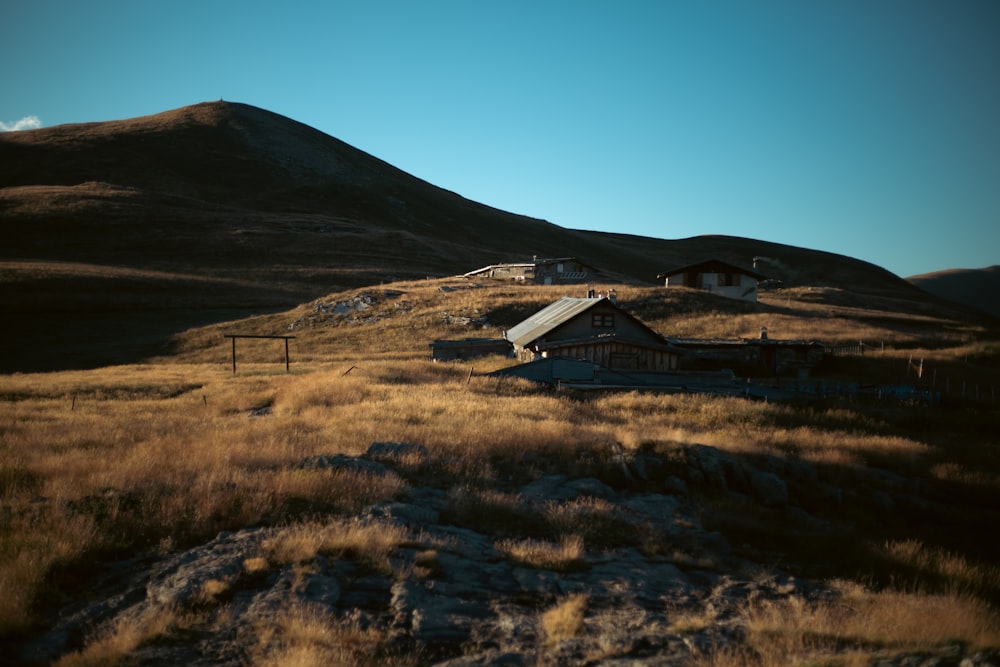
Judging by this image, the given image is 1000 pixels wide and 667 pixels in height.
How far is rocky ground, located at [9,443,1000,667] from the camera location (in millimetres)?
6906

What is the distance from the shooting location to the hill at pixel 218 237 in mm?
59094

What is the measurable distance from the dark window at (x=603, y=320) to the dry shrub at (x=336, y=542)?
28767 mm

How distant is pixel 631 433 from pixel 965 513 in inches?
320

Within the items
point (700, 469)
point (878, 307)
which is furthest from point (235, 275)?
point (878, 307)

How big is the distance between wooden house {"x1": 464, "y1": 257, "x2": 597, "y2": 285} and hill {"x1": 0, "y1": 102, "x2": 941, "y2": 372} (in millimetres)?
10985

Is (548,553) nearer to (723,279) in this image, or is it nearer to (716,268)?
(723,279)

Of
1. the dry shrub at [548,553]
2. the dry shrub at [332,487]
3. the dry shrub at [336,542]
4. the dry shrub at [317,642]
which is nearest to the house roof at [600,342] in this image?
the dry shrub at [332,487]

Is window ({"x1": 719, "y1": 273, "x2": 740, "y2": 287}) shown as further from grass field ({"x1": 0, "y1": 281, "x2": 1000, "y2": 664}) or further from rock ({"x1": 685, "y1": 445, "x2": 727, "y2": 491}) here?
rock ({"x1": 685, "y1": 445, "x2": 727, "y2": 491})

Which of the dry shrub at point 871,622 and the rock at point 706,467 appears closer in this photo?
the dry shrub at point 871,622

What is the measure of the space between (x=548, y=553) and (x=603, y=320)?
2864 cm

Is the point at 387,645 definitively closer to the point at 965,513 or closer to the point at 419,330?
the point at 965,513

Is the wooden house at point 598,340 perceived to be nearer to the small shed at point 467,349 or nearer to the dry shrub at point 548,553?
the small shed at point 467,349

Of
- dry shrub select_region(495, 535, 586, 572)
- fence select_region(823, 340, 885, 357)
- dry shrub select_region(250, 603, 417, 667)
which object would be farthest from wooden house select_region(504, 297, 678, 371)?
dry shrub select_region(250, 603, 417, 667)

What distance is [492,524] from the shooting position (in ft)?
35.4
